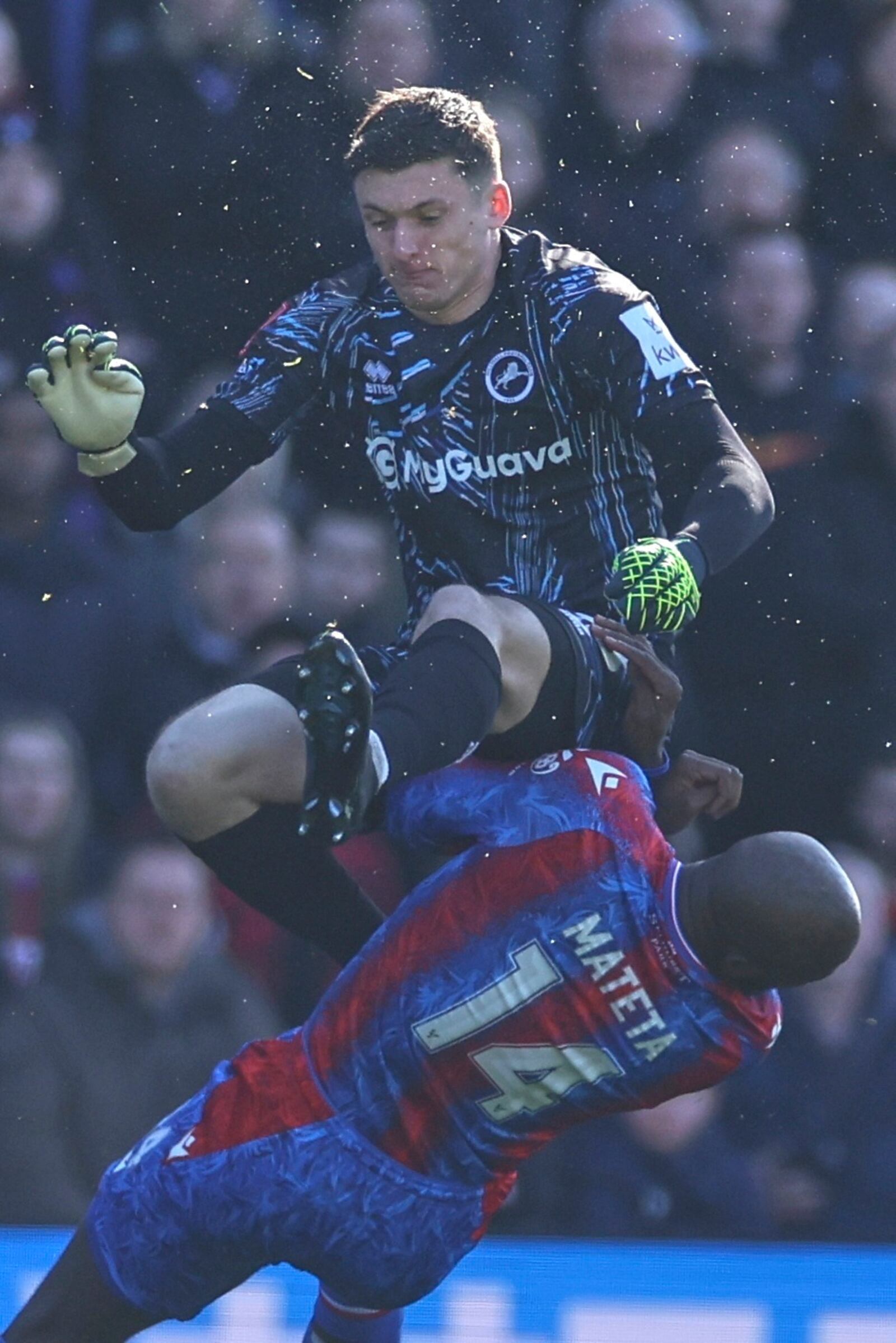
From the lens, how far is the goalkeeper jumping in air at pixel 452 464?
10.4 feet

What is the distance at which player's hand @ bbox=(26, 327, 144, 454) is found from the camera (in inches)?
130

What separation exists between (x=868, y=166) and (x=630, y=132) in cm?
56

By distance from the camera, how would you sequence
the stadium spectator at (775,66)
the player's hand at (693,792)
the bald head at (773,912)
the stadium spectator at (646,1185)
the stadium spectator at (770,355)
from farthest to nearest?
the stadium spectator at (775,66)
the stadium spectator at (770,355)
the stadium spectator at (646,1185)
the player's hand at (693,792)
the bald head at (773,912)

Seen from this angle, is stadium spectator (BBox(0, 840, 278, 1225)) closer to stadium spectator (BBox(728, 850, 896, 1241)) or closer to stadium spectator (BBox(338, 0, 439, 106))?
stadium spectator (BBox(728, 850, 896, 1241))

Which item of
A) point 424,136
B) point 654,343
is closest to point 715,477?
point 654,343

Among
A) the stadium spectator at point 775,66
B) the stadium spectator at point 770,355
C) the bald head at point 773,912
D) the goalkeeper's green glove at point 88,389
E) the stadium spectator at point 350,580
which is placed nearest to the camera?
the bald head at point 773,912

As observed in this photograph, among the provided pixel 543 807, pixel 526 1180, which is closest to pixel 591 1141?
pixel 526 1180

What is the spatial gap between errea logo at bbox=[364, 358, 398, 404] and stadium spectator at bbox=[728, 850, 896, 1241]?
69.9 inches

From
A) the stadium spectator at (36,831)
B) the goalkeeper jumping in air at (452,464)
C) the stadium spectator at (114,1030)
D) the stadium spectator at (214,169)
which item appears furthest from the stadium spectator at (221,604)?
the goalkeeper jumping in air at (452,464)

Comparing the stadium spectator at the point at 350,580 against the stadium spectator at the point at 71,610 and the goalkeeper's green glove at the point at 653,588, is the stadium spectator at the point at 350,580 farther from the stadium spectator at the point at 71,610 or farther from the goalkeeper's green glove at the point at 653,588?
the goalkeeper's green glove at the point at 653,588

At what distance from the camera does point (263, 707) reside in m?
3.14

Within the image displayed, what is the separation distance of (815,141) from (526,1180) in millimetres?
2381

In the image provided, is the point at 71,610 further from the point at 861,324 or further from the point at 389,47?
the point at 861,324

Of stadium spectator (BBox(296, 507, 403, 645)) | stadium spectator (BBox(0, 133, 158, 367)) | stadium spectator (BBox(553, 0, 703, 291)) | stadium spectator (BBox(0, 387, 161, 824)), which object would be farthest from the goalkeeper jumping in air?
stadium spectator (BBox(0, 133, 158, 367))
